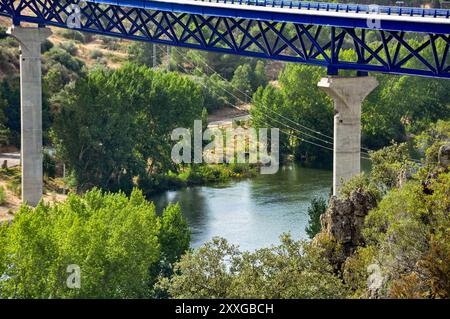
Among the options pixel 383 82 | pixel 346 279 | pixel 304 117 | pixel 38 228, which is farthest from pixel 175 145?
pixel 346 279

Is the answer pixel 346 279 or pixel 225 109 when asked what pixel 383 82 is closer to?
pixel 225 109

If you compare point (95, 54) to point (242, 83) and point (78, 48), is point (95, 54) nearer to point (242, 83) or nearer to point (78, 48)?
point (78, 48)

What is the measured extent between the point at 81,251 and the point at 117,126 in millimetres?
33523

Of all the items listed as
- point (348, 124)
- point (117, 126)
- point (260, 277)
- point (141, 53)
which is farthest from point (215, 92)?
point (260, 277)

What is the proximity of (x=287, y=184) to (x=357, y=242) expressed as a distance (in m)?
37.7

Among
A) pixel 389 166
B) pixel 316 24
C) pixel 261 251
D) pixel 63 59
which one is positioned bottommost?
pixel 261 251

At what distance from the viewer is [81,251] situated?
48.0 meters

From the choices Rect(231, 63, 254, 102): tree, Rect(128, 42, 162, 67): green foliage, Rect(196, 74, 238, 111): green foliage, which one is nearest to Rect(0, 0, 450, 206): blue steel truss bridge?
Rect(196, 74, 238, 111): green foliage

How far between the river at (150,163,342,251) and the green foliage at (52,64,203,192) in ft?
10.5

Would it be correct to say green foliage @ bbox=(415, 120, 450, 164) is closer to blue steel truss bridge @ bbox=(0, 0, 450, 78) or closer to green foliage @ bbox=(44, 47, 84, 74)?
blue steel truss bridge @ bbox=(0, 0, 450, 78)

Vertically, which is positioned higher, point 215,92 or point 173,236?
point 215,92

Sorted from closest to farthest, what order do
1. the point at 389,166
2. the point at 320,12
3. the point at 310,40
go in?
the point at 389,166 < the point at 310,40 < the point at 320,12

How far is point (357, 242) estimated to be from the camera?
151 feet

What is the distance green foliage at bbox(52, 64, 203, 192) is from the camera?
80062 mm
